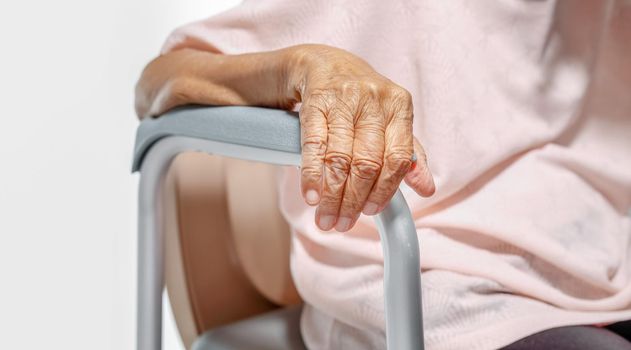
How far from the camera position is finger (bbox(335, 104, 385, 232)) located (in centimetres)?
61

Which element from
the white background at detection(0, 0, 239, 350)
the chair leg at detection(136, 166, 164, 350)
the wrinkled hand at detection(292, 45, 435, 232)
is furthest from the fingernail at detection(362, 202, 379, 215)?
the white background at detection(0, 0, 239, 350)

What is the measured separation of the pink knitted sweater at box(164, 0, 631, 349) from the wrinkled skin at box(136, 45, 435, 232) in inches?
6.5

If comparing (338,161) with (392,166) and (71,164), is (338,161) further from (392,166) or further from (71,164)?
(71,164)

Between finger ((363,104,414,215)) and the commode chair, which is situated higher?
finger ((363,104,414,215))

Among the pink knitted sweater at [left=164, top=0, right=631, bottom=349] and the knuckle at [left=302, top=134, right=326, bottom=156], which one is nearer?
the knuckle at [left=302, top=134, right=326, bottom=156]

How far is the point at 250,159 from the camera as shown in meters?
0.75

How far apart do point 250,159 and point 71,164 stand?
844 mm

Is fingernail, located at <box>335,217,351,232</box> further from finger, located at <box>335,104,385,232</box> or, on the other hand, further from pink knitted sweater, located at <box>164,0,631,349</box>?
pink knitted sweater, located at <box>164,0,631,349</box>

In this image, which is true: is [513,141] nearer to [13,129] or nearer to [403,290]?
[403,290]

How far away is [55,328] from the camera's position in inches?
59.3

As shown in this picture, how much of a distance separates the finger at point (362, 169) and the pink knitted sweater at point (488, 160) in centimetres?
21

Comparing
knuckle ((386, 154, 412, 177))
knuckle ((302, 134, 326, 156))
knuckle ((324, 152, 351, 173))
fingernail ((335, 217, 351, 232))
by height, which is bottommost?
fingernail ((335, 217, 351, 232))

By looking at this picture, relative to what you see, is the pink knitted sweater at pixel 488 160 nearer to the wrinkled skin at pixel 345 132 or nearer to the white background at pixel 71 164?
the wrinkled skin at pixel 345 132

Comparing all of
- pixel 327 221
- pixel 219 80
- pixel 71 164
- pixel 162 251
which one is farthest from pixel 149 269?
pixel 71 164
